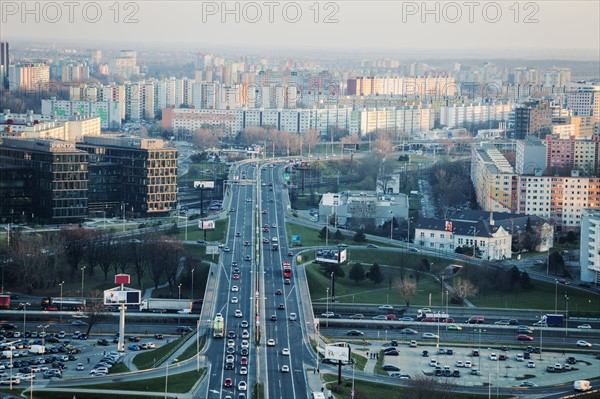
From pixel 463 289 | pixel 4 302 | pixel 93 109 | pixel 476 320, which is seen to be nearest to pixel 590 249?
pixel 463 289

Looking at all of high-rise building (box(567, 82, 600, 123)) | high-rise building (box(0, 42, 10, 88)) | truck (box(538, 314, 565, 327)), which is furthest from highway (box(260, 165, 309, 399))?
high-rise building (box(0, 42, 10, 88))

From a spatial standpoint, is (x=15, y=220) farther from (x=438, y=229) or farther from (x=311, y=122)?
(x=311, y=122)

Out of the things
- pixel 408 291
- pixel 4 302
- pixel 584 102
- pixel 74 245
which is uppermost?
pixel 584 102

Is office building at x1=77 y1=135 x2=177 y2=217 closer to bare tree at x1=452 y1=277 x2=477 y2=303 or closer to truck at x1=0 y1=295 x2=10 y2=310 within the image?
truck at x1=0 y1=295 x2=10 y2=310

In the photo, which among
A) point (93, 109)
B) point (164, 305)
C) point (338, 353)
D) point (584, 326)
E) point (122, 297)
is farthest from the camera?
point (93, 109)

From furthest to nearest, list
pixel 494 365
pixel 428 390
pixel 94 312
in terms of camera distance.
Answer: pixel 94 312, pixel 494 365, pixel 428 390

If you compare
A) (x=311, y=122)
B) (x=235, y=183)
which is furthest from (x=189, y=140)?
(x=235, y=183)

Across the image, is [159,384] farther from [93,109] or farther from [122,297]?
[93,109]
